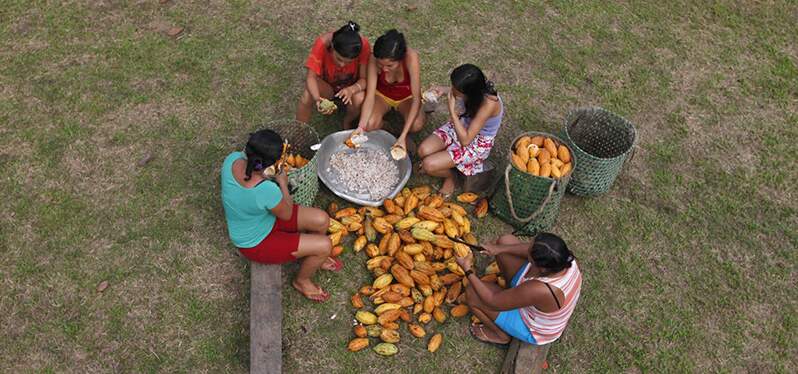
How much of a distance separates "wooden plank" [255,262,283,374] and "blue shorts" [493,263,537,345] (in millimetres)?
1638

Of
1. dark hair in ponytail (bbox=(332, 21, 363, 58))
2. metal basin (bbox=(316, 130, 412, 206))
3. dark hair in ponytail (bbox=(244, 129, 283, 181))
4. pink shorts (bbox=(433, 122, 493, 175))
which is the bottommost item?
metal basin (bbox=(316, 130, 412, 206))

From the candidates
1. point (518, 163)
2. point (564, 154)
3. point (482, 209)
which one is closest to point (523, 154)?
point (518, 163)

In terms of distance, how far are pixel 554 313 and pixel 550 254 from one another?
56 cm

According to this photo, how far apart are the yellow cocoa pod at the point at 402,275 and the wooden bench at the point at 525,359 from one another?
94 centimetres

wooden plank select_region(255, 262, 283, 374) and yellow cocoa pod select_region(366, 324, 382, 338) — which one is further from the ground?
wooden plank select_region(255, 262, 283, 374)

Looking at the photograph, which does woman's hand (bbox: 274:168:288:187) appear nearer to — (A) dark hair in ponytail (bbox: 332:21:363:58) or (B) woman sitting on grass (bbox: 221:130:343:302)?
(B) woman sitting on grass (bbox: 221:130:343:302)

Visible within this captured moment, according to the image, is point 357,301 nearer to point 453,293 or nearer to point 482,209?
point 453,293

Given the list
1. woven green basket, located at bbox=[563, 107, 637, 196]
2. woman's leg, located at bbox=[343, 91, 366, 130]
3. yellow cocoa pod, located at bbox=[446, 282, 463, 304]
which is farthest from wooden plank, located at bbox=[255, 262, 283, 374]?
woven green basket, located at bbox=[563, 107, 637, 196]

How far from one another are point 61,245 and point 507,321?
3.65 m

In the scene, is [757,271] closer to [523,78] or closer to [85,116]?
[523,78]

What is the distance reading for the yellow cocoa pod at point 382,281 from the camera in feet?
14.4

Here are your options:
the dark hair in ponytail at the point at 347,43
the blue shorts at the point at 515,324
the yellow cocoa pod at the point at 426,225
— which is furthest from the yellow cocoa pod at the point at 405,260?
the dark hair in ponytail at the point at 347,43

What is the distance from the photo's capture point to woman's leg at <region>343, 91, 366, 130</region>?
5164mm

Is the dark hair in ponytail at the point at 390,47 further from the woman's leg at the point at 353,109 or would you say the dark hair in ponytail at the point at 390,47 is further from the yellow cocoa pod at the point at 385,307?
the yellow cocoa pod at the point at 385,307
